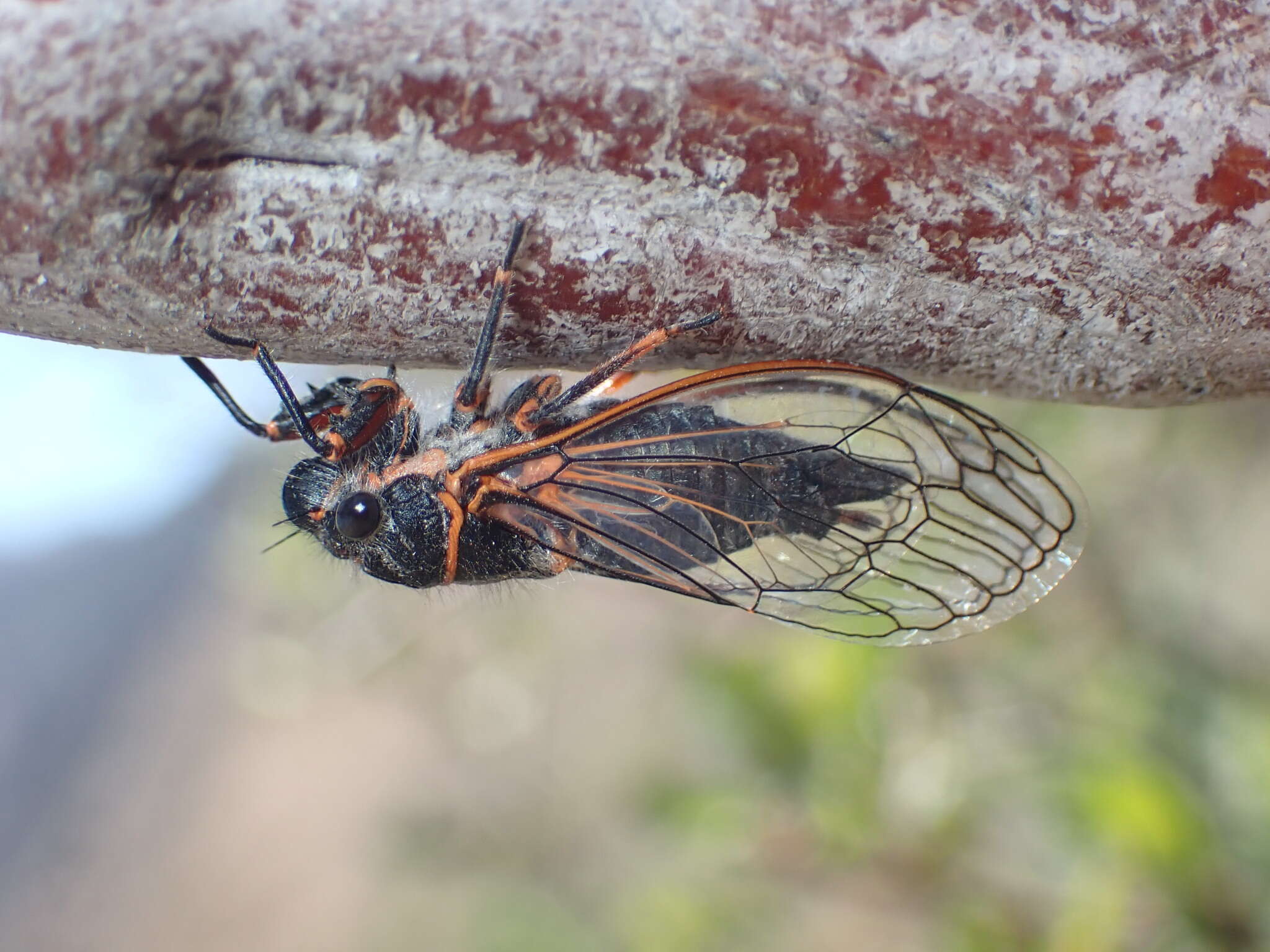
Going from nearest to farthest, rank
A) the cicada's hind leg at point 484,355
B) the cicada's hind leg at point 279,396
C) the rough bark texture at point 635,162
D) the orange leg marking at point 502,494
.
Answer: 1. the rough bark texture at point 635,162
2. the cicada's hind leg at point 484,355
3. the cicada's hind leg at point 279,396
4. the orange leg marking at point 502,494

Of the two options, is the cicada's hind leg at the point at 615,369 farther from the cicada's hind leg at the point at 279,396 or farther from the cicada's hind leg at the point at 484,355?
the cicada's hind leg at the point at 279,396

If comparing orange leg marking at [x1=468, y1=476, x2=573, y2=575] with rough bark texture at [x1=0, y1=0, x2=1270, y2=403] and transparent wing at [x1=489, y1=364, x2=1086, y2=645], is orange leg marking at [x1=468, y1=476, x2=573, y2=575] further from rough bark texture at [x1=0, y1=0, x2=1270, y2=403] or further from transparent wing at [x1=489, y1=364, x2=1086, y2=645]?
rough bark texture at [x1=0, y1=0, x2=1270, y2=403]

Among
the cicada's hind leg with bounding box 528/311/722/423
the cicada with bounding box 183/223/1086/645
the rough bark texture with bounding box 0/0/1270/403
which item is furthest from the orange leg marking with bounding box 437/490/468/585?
the rough bark texture with bounding box 0/0/1270/403

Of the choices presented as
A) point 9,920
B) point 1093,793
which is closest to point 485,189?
point 1093,793

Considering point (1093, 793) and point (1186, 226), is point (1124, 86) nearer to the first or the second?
point (1186, 226)

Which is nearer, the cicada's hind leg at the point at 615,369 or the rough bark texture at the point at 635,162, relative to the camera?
the rough bark texture at the point at 635,162

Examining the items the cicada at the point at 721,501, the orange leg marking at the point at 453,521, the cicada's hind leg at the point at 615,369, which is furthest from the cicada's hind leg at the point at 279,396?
the cicada's hind leg at the point at 615,369

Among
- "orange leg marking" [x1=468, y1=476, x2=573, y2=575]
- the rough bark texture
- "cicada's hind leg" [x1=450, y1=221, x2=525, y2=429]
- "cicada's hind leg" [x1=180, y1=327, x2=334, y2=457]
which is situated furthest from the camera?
"orange leg marking" [x1=468, y1=476, x2=573, y2=575]

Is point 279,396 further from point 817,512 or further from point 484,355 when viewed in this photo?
point 817,512
